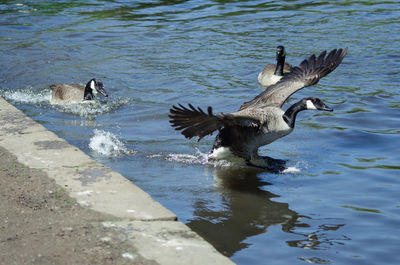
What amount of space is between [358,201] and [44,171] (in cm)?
323

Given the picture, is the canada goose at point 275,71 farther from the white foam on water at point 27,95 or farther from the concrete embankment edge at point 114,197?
the concrete embankment edge at point 114,197

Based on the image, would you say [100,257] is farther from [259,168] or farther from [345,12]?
[345,12]

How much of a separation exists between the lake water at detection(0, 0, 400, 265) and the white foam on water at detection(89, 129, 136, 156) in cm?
3

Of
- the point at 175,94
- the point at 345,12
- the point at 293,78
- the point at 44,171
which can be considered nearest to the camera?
the point at 44,171

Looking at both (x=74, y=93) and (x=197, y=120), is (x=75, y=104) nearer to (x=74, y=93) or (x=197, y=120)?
(x=74, y=93)

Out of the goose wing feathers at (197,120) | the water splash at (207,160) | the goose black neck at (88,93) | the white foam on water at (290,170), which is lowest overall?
the water splash at (207,160)

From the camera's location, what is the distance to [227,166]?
8117 mm

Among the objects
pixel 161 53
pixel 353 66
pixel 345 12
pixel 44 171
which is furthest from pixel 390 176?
pixel 345 12

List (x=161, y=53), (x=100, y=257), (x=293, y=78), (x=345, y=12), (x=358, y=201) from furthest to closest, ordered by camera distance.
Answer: (x=345, y=12) → (x=161, y=53) → (x=293, y=78) → (x=358, y=201) → (x=100, y=257)

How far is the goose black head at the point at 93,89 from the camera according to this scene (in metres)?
10.9

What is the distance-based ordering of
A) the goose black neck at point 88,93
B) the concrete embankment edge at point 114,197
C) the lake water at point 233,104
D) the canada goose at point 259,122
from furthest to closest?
the goose black neck at point 88,93 → the canada goose at point 259,122 → the lake water at point 233,104 → the concrete embankment edge at point 114,197

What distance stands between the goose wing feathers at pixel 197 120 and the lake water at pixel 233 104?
0.69 metres

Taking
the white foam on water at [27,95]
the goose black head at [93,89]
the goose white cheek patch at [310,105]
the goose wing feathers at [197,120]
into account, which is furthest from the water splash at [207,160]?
the white foam on water at [27,95]

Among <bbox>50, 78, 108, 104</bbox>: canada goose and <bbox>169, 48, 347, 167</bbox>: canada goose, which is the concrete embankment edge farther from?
<bbox>50, 78, 108, 104</bbox>: canada goose
